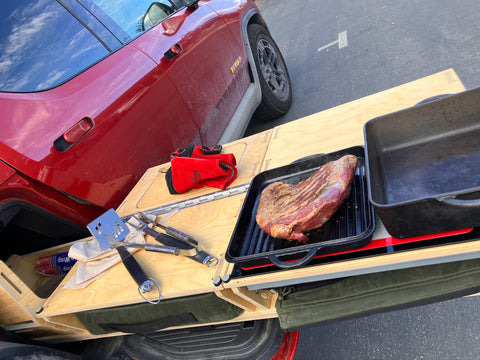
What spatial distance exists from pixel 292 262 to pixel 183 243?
58cm

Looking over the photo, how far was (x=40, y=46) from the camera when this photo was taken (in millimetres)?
2121

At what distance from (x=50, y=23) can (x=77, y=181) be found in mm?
1096

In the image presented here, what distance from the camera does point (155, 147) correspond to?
8.20ft

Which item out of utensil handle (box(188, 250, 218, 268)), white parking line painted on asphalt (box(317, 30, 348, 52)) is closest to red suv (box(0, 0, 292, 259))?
utensil handle (box(188, 250, 218, 268))

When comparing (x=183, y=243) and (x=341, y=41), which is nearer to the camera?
(x=183, y=243)

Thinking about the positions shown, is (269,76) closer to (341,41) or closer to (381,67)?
(381,67)

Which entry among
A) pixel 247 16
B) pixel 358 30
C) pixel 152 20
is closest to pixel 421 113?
pixel 152 20

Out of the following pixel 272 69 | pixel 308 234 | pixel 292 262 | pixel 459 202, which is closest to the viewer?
pixel 459 202

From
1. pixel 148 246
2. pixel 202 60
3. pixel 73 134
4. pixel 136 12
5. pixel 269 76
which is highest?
pixel 136 12

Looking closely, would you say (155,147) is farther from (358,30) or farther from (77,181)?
(358,30)

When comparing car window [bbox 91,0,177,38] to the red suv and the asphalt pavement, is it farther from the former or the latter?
the asphalt pavement

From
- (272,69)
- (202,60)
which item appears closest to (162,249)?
(202,60)

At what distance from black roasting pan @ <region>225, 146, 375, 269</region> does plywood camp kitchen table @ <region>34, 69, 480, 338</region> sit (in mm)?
52

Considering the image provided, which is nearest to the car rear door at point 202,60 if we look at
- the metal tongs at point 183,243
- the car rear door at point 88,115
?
the car rear door at point 88,115
